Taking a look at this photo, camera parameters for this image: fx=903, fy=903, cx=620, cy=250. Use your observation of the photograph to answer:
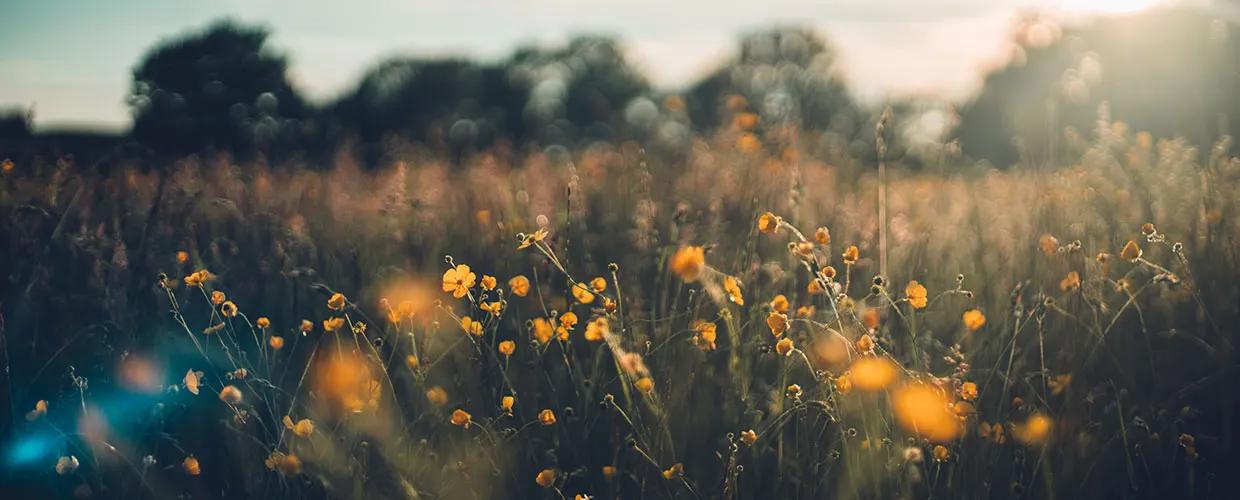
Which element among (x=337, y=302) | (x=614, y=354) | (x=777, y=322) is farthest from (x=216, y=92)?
(x=777, y=322)

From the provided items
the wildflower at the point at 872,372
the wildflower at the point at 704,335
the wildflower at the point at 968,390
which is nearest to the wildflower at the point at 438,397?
the wildflower at the point at 704,335

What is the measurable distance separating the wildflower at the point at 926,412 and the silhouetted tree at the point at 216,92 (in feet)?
38.5

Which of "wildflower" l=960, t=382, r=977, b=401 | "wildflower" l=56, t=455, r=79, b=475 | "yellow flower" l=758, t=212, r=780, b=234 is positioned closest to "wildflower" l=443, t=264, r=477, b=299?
"yellow flower" l=758, t=212, r=780, b=234

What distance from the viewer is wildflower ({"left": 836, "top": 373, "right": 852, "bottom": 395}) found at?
1.91 metres

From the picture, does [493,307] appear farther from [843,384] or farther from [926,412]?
[926,412]

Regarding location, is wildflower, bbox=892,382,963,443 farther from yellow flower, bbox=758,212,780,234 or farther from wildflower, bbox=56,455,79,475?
wildflower, bbox=56,455,79,475

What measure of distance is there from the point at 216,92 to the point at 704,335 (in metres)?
16.4

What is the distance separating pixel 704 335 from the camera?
2180 millimetres

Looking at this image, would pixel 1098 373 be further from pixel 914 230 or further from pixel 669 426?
pixel 914 230

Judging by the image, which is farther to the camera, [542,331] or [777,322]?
[542,331]

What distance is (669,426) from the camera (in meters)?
2.17

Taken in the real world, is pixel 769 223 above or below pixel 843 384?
above

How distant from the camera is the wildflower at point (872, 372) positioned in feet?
6.12

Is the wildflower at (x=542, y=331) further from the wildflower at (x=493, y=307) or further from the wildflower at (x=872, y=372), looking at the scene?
the wildflower at (x=872, y=372)
